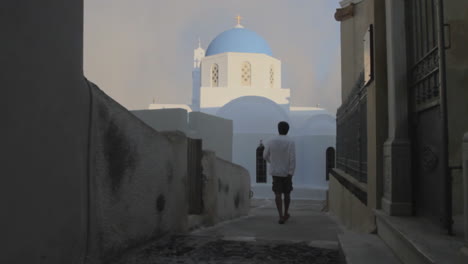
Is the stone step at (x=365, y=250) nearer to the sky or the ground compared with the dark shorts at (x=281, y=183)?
nearer to the ground

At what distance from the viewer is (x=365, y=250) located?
3.05m

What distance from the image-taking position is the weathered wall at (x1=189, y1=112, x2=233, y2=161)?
508 inches

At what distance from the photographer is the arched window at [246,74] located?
85.5 ft

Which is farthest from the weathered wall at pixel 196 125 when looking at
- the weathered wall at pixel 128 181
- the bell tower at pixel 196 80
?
the bell tower at pixel 196 80

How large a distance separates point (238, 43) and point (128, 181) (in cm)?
2382

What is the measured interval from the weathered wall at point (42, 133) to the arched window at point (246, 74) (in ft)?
77.8

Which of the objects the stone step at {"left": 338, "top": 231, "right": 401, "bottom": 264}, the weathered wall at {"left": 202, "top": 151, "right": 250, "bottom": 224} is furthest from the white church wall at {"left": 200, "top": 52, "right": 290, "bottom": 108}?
the stone step at {"left": 338, "top": 231, "right": 401, "bottom": 264}

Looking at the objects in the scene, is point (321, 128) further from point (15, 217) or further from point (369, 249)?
point (15, 217)

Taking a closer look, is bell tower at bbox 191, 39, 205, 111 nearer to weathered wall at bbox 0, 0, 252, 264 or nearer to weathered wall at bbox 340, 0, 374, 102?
weathered wall at bbox 340, 0, 374, 102

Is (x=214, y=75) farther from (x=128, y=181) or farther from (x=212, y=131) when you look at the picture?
(x=128, y=181)

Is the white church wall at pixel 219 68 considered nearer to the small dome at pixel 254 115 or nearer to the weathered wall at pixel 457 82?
the small dome at pixel 254 115

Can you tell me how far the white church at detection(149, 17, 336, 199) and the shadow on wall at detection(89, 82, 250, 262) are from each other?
1486 centimetres

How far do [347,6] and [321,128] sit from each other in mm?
10463

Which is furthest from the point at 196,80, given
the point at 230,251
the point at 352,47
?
the point at 230,251
